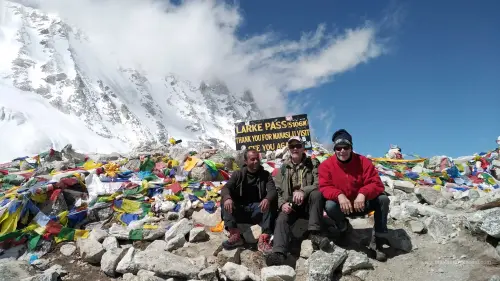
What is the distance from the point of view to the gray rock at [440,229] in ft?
14.7

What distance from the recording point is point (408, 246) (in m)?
4.37

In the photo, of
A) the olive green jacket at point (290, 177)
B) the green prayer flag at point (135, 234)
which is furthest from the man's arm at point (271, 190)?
the green prayer flag at point (135, 234)

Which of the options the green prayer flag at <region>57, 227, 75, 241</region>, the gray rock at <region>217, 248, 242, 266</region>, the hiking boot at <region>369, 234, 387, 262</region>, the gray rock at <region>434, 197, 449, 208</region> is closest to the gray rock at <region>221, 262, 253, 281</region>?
the gray rock at <region>217, 248, 242, 266</region>

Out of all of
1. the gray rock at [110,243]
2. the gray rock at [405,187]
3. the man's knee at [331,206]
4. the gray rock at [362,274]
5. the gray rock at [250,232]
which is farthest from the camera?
the gray rock at [405,187]

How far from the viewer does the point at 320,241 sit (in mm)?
4070

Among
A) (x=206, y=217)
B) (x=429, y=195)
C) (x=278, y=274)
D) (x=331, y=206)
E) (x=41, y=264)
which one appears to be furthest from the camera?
(x=429, y=195)

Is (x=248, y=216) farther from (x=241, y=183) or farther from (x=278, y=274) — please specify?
(x=278, y=274)

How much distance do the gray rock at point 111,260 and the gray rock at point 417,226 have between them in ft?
12.6

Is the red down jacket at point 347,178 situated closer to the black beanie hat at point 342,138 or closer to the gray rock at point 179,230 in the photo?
the black beanie hat at point 342,138

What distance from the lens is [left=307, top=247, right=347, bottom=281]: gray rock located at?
12.3 feet

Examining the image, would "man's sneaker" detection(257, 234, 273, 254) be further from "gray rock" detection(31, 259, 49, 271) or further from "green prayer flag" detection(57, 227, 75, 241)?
"green prayer flag" detection(57, 227, 75, 241)

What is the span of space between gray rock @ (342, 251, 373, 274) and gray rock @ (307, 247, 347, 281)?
0.07 meters

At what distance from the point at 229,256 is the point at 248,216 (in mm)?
576

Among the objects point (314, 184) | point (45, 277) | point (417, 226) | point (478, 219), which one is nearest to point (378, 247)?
point (417, 226)
